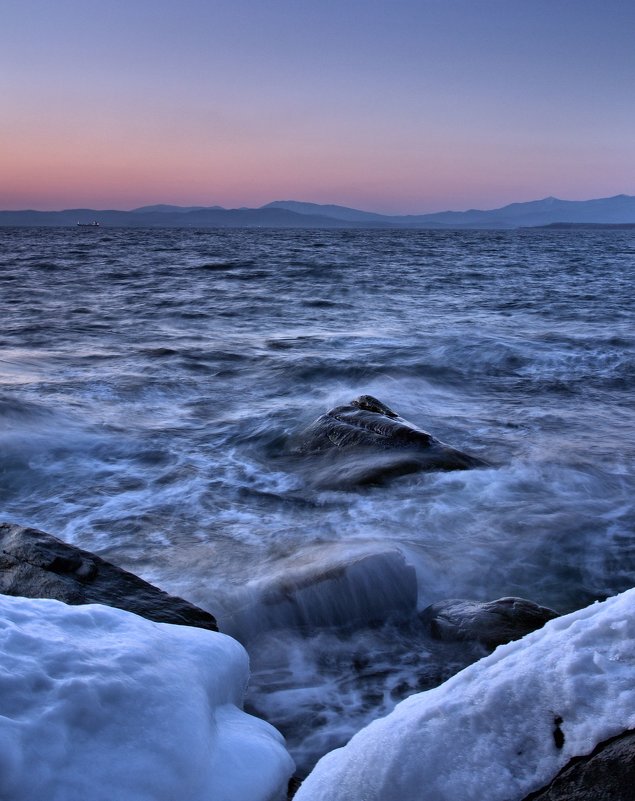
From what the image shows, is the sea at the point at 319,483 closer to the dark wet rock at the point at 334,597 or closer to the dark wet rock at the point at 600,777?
the dark wet rock at the point at 334,597

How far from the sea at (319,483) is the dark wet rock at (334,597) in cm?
1

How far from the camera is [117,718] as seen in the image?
79.5 inches

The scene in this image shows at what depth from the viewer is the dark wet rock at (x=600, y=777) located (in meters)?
1.50

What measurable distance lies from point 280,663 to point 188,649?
1331 mm

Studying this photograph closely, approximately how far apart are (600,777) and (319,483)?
487 centimetres

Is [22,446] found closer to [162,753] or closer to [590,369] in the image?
[162,753]

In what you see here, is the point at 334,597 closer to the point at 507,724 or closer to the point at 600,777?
the point at 507,724

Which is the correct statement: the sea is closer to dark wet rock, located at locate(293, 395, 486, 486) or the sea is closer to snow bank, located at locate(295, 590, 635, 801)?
dark wet rock, located at locate(293, 395, 486, 486)

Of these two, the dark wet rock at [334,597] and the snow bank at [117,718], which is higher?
the snow bank at [117,718]

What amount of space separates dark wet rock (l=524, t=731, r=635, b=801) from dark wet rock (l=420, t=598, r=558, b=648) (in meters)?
1.93

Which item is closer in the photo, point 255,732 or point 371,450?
point 255,732

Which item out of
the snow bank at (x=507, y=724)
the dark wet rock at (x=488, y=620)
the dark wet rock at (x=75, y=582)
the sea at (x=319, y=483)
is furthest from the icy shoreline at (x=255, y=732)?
the dark wet rock at (x=488, y=620)

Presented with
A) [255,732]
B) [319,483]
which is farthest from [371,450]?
[255,732]

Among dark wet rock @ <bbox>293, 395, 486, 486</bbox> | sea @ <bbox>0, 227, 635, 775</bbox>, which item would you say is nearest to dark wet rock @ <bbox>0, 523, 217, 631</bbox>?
sea @ <bbox>0, 227, 635, 775</bbox>
